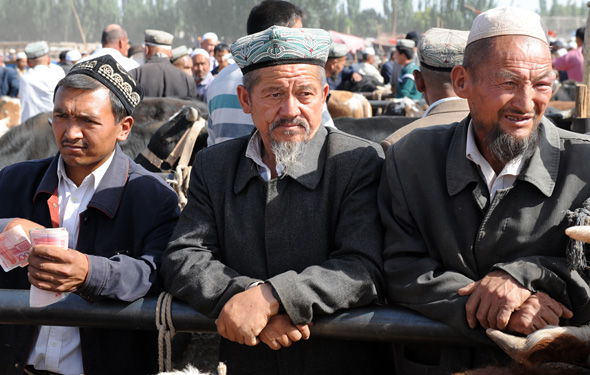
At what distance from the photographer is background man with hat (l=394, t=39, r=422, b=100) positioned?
938 centimetres

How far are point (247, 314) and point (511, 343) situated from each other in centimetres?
72

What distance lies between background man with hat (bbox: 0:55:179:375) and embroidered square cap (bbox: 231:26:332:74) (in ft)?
1.78

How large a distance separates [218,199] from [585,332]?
3.89 ft

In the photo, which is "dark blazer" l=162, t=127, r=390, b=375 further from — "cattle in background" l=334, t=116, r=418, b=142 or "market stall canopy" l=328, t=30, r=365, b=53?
"market stall canopy" l=328, t=30, r=365, b=53

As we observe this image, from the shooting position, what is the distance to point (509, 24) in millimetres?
2010

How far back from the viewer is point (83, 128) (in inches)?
94.7

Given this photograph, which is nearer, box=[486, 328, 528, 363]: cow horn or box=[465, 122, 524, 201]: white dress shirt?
box=[486, 328, 528, 363]: cow horn

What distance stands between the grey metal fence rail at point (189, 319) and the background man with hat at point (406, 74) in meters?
7.30

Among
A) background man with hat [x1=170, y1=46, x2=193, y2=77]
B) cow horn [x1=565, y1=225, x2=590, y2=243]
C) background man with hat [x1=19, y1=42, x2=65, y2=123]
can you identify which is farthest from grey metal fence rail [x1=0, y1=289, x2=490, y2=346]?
background man with hat [x1=170, y1=46, x2=193, y2=77]

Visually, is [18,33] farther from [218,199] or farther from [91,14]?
[218,199]

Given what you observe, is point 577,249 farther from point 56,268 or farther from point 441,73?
point 441,73

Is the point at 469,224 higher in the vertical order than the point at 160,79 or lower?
lower

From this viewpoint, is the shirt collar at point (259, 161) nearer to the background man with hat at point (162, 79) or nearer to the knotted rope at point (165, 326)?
the knotted rope at point (165, 326)

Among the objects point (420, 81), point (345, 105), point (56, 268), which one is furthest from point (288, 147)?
point (345, 105)
